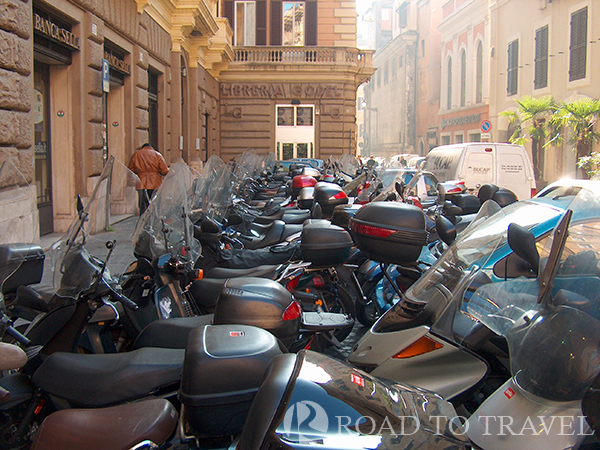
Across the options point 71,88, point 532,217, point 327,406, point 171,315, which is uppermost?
point 71,88

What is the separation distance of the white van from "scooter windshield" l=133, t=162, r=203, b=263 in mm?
8623

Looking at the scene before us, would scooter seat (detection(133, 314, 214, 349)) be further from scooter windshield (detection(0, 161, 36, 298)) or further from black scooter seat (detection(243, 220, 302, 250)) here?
black scooter seat (detection(243, 220, 302, 250))

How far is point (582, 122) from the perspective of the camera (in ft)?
62.7

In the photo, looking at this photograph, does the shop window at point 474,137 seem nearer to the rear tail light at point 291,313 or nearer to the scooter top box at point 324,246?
the scooter top box at point 324,246

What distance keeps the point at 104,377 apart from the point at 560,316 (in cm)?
171

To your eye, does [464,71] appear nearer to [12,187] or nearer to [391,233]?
[391,233]

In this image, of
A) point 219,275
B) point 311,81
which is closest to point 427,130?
point 311,81

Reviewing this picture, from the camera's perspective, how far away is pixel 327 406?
1.38m

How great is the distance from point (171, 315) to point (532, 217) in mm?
2226

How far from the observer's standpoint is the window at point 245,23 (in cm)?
2739

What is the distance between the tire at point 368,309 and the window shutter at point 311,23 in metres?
23.9

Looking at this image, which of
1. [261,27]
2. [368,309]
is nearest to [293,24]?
[261,27]

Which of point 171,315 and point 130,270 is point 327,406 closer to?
point 171,315

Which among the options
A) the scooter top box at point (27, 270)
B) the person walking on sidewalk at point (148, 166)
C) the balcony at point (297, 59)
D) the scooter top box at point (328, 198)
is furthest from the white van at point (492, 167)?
the balcony at point (297, 59)
